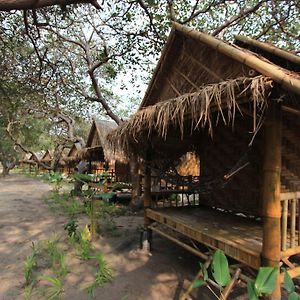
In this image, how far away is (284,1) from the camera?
7.34m

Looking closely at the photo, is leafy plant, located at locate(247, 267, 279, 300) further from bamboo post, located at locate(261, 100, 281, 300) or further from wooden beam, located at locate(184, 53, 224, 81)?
wooden beam, located at locate(184, 53, 224, 81)

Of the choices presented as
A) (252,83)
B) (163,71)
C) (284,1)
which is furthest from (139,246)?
(284,1)

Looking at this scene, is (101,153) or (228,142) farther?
(101,153)

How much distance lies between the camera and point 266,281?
1934mm

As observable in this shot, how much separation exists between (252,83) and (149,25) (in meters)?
6.48

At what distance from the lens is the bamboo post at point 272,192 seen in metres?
2.48

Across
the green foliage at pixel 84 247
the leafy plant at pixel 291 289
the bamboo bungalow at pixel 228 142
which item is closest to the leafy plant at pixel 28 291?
the green foliage at pixel 84 247

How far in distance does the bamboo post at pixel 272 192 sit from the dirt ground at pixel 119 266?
3.77 ft

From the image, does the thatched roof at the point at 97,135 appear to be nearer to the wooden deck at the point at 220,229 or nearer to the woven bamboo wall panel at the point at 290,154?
the wooden deck at the point at 220,229

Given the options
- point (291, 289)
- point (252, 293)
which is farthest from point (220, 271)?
point (291, 289)

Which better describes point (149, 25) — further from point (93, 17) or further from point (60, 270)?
point (60, 270)

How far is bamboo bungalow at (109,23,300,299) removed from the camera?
2.50 m

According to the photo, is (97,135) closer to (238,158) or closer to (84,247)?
(84,247)

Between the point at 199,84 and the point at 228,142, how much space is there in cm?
140
